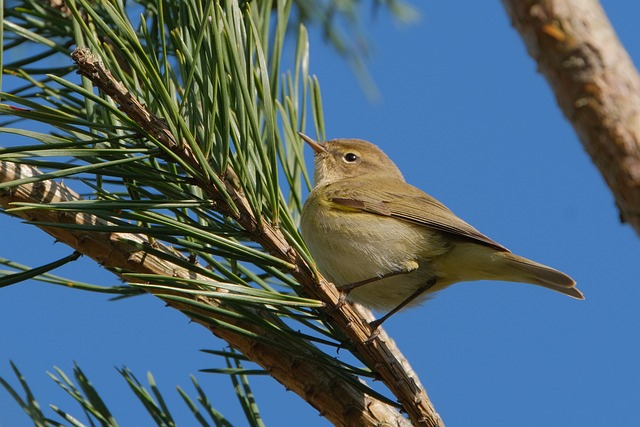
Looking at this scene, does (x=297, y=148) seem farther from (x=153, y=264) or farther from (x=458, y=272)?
(x=458, y=272)

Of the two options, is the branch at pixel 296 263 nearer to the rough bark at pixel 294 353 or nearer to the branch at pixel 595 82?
the rough bark at pixel 294 353

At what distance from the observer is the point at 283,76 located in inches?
104

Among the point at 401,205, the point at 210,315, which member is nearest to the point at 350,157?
the point at 401,205

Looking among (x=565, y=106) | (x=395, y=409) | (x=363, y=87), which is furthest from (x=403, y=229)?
(x=565, y=106)

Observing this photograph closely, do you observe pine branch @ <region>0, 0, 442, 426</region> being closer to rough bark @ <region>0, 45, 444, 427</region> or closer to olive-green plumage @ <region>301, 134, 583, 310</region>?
rough bark @ <region>0, 45, 444, 427</region>

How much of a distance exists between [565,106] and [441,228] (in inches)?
88.9

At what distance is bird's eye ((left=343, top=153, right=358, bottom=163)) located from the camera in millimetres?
4579

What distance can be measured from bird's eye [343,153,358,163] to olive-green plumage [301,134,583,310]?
80 centimetres

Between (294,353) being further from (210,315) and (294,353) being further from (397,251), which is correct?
(397,251)

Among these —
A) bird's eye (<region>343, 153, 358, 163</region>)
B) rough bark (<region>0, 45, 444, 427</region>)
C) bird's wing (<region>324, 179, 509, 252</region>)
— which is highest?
bird's eye (<region>343, 153, 358, 163</region>)

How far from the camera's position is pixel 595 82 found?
1182 millimetres

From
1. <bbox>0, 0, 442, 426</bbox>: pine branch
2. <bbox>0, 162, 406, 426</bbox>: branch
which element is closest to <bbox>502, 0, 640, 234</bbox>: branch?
<bbox>0, 0, 442, 426</bbox>: pine branch

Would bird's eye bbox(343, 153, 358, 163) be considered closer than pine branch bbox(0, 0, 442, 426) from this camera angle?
No

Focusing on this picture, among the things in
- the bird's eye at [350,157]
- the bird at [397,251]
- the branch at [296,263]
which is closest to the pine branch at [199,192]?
the branch at [296,263]
